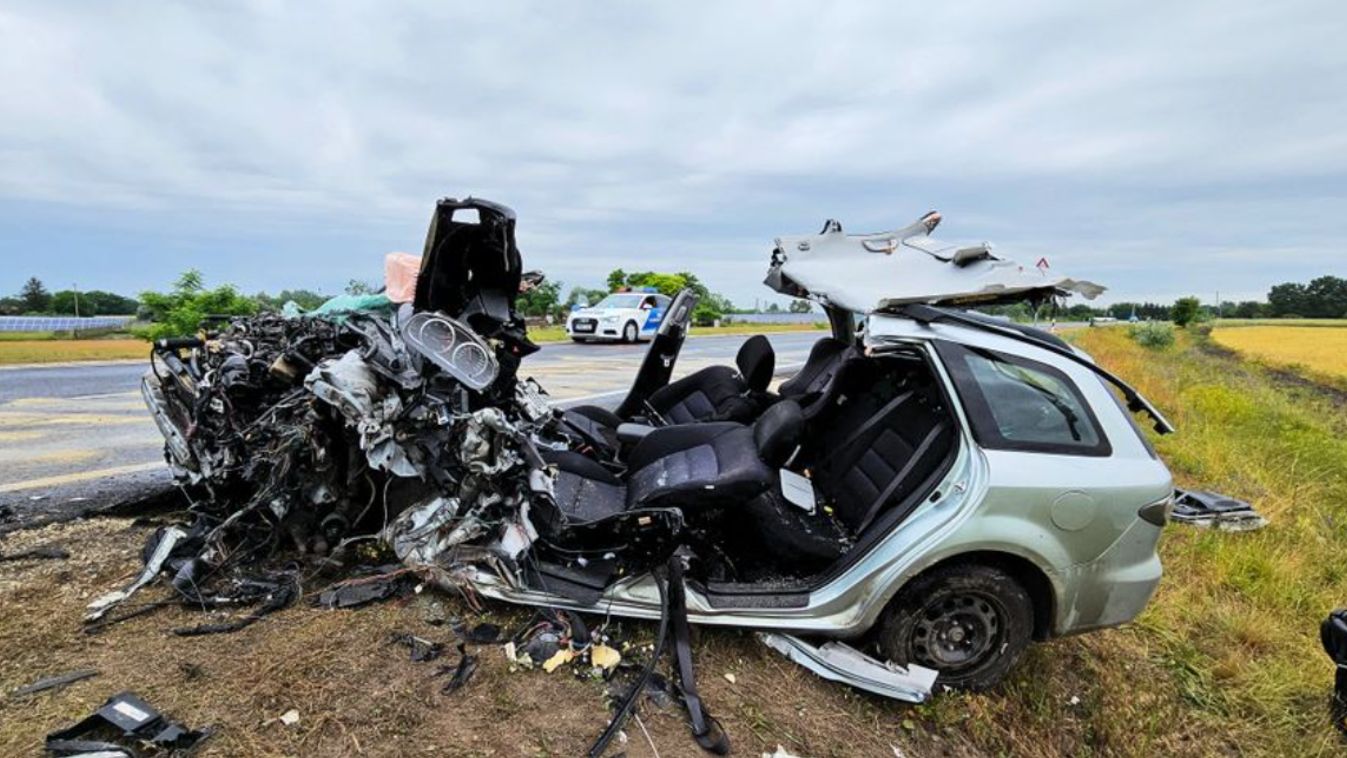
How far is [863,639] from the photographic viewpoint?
119 inches

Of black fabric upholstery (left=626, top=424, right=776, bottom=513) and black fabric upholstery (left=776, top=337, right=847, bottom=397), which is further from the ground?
black fabric upholstery (left=776, top=337, right=847, bottom=397)

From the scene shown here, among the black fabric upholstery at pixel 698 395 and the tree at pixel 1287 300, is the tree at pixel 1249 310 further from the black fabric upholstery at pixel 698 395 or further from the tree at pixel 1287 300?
the black fabric upholstery at pixel 698 395

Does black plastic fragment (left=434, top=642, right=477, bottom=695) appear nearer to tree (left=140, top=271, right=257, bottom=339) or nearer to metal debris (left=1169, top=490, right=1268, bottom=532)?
metal debris (left=1169, top=490, right=1268, bottom=532)

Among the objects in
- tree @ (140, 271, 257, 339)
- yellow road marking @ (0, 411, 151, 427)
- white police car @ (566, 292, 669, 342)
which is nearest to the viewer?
yellow road marking @ (0, 411, 151, 427)

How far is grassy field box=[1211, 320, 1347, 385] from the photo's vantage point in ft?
94.9

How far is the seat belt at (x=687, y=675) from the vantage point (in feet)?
8.04

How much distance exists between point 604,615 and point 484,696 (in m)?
0.59

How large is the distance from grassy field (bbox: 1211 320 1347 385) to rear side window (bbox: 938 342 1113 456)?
31981 mm

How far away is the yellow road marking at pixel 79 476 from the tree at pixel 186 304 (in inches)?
444

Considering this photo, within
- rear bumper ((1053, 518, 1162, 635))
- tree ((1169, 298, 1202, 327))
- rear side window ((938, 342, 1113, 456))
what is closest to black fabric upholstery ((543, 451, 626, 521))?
rear side window ((938, 342, 1113, 456))

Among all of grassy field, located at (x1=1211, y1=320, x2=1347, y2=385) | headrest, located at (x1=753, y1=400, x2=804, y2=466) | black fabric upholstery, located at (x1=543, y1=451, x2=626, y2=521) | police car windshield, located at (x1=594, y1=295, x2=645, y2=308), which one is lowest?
grassy field, located at (x1=1211, y1=320, x2=1347, y2=385)

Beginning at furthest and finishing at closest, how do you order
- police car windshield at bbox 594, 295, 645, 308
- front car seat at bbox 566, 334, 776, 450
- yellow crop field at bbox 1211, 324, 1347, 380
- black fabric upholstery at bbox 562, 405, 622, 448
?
yellow crop field at bbox 1211, 324, 1347, 380, police car windshield at bbox 594, 295, 645, 308, front car seat at bbox 566, 334, 776, 450, black fabric upholstery at bbox 562, 405, 622, 448

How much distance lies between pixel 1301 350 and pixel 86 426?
166ft

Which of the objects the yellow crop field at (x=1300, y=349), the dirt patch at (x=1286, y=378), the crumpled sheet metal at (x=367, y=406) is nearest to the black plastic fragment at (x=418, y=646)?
the crumpled sheet metal at (x=367, y=406)
